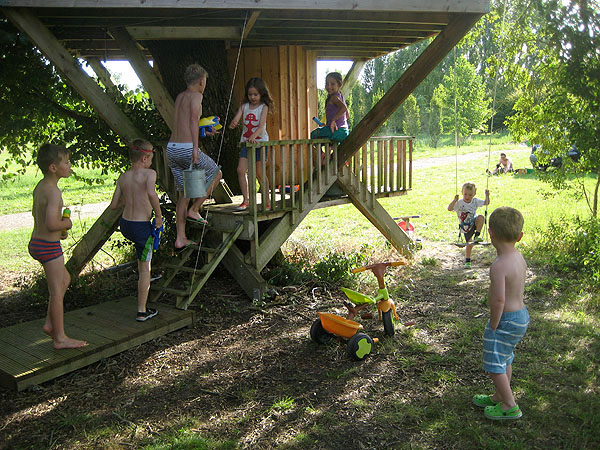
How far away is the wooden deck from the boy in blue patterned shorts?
3163 millimetres

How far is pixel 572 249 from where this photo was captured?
809 cm

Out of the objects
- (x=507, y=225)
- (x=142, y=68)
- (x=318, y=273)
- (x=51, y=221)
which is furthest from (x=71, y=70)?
(x=507, y=225)

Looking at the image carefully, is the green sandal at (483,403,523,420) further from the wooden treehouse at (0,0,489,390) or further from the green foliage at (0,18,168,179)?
the green foliage at (0,18,168,179)

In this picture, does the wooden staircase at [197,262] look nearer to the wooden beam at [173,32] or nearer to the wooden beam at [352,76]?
the wooden beam at [173,32]

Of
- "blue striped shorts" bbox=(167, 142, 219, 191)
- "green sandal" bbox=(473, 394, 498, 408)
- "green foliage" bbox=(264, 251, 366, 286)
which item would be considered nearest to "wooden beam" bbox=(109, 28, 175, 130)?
"blue striped shorts" bbox=(167, 142, 219, 191)

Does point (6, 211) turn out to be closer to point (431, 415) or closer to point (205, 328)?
point (205, 328)

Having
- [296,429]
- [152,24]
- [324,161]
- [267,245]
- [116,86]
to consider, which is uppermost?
[152,24]

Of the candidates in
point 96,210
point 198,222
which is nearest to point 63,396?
point 198,222

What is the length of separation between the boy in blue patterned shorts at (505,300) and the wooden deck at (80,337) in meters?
3.16

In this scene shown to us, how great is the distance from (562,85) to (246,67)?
180 inches

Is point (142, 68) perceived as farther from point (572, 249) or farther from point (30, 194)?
point (30, 194)

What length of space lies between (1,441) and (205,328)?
7.70 ft

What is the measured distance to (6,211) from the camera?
45.2 feet

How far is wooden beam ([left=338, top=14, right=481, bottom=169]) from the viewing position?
20.3 feet
